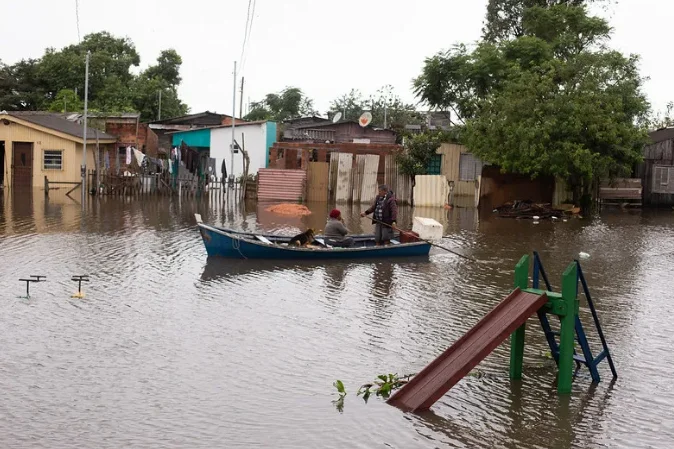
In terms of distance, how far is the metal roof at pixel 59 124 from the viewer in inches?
1528

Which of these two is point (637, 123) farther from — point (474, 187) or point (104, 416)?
point (104, 416)

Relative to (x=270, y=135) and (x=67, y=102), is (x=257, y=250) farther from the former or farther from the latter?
(x=67, y=102)

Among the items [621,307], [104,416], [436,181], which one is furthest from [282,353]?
[436,181]

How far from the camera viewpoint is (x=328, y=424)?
8258 mm

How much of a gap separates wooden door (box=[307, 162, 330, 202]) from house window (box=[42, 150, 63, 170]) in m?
11.9

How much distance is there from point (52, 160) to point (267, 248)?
82.0 ft

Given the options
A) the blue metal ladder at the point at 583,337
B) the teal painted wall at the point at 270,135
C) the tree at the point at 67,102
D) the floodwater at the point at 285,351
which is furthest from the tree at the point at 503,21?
the blue metal ladder at the point at 583,337

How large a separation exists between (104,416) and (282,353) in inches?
117

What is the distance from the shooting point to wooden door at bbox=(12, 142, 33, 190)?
39250mm

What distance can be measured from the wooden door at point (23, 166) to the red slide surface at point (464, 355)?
3413cm

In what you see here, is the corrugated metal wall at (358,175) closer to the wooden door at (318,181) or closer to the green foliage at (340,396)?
the wooden door at (318,181)

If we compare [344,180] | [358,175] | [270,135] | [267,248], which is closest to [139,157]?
[270,135]

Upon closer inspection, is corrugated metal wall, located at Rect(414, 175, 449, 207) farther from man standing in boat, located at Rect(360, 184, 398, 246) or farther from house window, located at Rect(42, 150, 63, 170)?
house window, located at Rect(42, 150, 63, 170)

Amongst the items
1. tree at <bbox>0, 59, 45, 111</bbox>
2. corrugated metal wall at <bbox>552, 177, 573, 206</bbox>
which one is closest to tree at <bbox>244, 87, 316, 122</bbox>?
tree at <bbox>0, 59, 45, 111</bbox>
